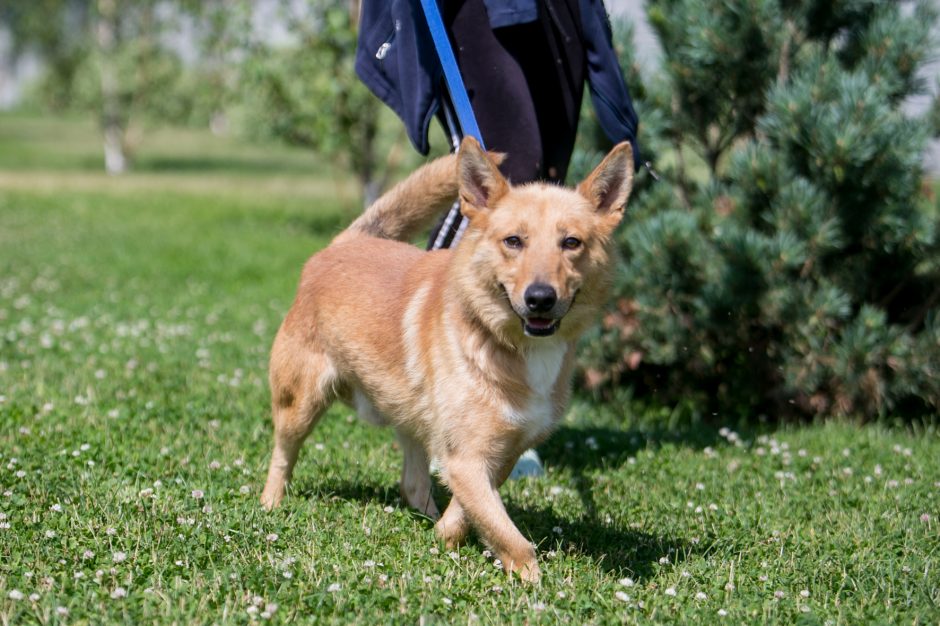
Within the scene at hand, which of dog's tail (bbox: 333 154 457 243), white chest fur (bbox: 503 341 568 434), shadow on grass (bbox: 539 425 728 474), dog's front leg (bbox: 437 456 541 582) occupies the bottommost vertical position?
shadow on grass (bbox: 539 425 728 474)

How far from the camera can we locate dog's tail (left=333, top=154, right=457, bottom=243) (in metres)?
4.48

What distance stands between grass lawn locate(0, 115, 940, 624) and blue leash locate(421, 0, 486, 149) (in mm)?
1717

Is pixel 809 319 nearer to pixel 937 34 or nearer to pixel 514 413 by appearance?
pixel 937 34

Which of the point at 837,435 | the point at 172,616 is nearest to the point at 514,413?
the point at 172,616

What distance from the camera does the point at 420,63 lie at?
4695mm

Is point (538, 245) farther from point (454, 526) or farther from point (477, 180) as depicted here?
point (454, 526)

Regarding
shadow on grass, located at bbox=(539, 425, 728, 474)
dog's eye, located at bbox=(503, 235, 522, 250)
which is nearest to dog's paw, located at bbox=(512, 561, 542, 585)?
dog's eye, located at bbox=(503, 235, 522, 250)

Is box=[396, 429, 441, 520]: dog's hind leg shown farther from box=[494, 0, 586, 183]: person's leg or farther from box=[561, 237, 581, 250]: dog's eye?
box=[494, 0, 586, 183]: person's leg

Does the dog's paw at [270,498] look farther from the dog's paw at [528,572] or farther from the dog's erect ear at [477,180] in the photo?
the dog's erect ear at [477,180]

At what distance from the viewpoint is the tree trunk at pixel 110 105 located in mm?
31453

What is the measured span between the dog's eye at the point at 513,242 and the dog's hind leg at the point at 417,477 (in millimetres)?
1271

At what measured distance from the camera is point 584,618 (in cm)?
337

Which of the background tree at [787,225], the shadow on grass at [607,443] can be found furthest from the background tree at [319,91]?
the shadow on grass at [607,443]

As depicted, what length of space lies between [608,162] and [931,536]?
82.2 inches
